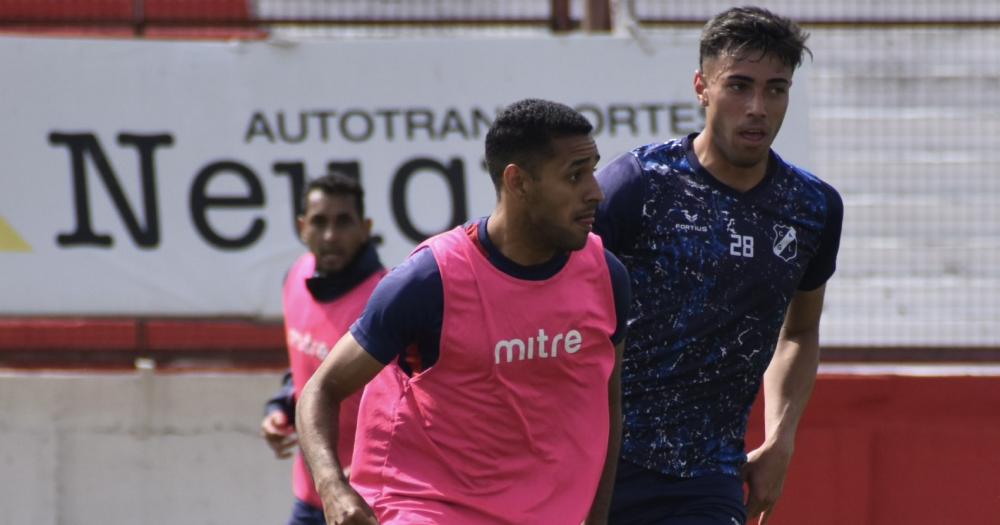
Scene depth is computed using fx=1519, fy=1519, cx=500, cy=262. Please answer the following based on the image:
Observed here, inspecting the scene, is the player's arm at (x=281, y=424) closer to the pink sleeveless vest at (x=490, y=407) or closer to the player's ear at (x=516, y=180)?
the pink sleeveless vest at (x=490, y=407)

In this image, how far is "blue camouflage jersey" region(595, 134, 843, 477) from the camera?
396cm

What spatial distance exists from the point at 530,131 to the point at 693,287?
2.35 ft

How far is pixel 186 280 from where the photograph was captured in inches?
→ 297

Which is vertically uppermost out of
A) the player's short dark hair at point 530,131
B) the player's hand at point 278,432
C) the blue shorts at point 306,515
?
the player's short dark hair at point 530,131

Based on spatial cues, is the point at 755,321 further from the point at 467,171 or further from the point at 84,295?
the point at 84,295

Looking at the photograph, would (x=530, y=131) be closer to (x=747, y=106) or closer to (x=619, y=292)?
(x=619, y=292)

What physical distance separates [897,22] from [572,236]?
194 inches

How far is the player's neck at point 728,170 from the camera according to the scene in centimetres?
401

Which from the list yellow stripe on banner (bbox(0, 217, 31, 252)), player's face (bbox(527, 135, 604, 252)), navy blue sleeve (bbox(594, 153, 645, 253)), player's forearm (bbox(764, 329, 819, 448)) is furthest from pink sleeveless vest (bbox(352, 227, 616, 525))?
yellow stripe on banner (bbox(0, 217, 31, 252))

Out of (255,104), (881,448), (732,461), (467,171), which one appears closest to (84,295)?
(255,104)

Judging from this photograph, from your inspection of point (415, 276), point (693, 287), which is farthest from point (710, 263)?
point (415, 276)

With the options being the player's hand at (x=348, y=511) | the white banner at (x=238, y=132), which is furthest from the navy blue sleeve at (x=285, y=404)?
the player's hand at (x=348, y=511)

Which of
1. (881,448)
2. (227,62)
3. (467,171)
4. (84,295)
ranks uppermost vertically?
(227,62)

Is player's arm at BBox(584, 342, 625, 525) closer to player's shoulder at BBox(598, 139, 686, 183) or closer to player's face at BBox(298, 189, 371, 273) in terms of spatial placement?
player's shoulder at BBox(598, 139, 686, 183)
